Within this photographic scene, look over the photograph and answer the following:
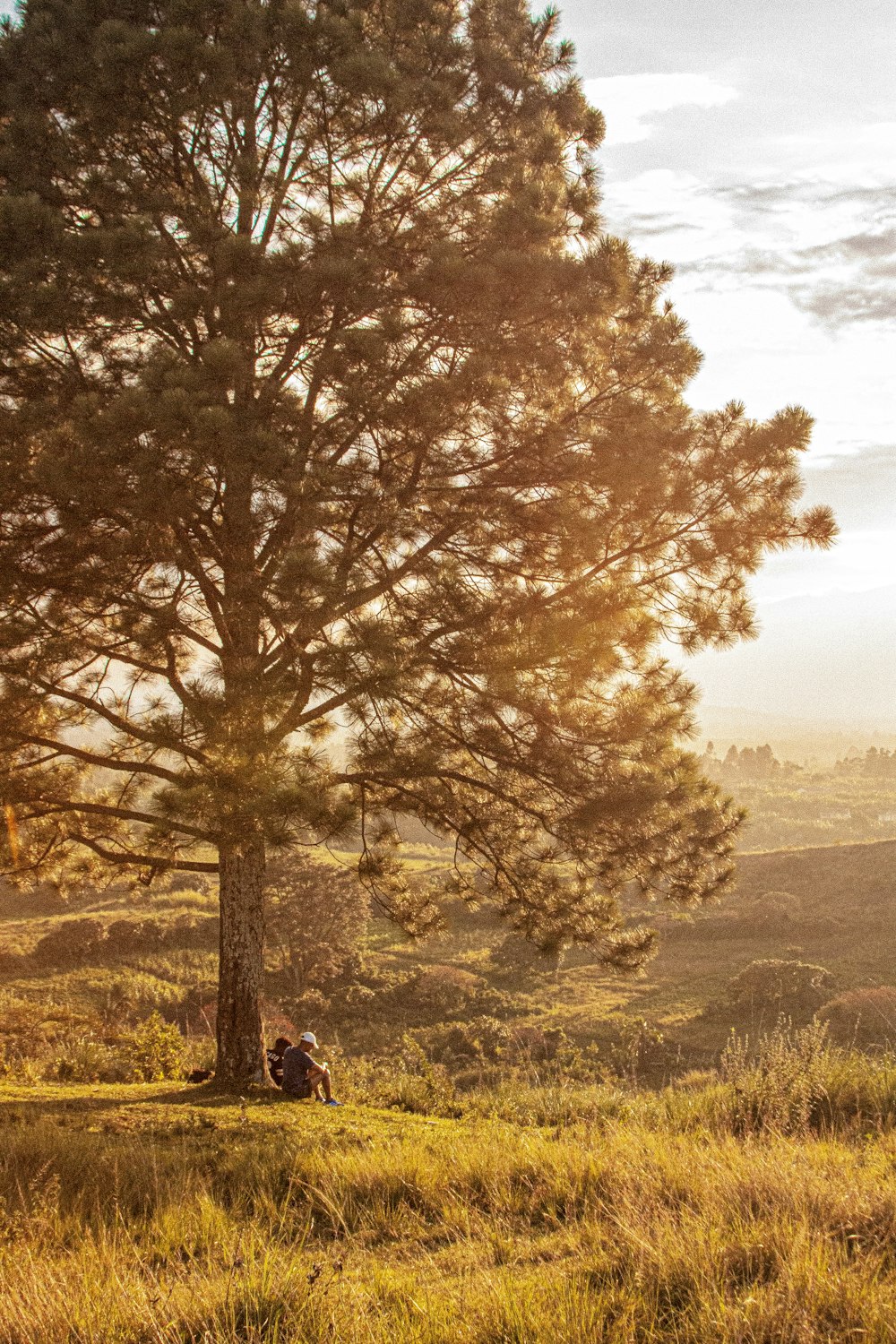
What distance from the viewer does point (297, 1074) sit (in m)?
8.50

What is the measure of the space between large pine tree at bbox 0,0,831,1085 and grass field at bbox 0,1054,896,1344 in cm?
210

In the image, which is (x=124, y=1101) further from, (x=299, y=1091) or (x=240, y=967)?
(x=299, y=1091)

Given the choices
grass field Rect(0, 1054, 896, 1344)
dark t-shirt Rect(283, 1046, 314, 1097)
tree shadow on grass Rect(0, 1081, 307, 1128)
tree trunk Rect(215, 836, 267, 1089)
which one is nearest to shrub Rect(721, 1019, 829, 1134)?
grass field Rect(0, 1054, 896, 1344)

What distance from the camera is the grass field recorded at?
2863 mm

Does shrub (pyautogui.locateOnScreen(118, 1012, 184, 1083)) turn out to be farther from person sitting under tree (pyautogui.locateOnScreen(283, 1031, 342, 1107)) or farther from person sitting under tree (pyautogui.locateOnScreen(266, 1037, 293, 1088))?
person sitting under tree (pyautogui.locateOnScreen(283, 1031, 342, 1107))

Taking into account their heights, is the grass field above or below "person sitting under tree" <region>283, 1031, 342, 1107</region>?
above

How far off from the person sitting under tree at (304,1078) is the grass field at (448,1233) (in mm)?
1700

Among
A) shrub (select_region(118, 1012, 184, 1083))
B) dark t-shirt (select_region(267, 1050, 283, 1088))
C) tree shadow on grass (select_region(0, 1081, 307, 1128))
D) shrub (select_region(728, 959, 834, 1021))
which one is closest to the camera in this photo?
tree shadow on grass (select_region(0, 1081, 307, 1128))

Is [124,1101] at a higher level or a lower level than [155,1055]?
higher

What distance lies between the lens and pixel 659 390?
803 centimetres

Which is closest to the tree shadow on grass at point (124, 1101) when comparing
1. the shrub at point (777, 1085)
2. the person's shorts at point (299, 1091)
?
the person's shorts at point (299, 1091)

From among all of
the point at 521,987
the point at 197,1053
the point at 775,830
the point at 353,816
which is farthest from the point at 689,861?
the point at 775,830

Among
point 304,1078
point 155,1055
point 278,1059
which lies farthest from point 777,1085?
point 155,1055

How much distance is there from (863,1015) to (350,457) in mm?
18876
